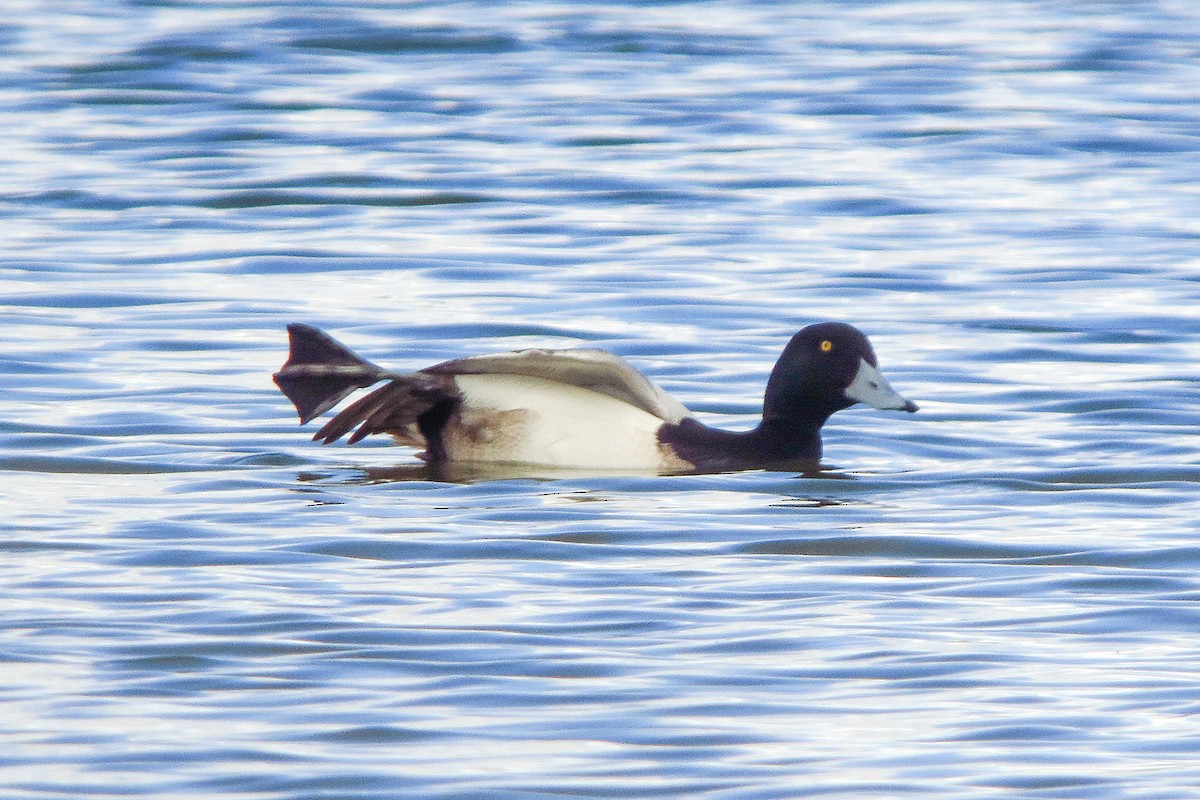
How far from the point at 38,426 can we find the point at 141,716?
400 cm

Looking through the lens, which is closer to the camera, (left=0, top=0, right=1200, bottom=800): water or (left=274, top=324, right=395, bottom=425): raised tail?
(left=0, top=0, right=1200, bottom=800): water

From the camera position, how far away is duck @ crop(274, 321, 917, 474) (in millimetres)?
8695

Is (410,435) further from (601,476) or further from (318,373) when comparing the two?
(601,476)

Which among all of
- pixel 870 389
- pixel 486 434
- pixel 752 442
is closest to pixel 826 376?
pixel 870 389

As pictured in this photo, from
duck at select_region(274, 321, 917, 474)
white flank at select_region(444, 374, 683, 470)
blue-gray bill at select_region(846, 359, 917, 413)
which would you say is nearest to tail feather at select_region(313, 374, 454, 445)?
duck at select_region(274, 321, 917, 474)

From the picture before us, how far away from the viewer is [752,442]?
29.1 feet

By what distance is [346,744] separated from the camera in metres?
5.29

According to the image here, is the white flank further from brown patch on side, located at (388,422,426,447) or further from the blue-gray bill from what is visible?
the blue-gray bill

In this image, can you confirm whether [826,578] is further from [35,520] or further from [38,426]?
[38,426]

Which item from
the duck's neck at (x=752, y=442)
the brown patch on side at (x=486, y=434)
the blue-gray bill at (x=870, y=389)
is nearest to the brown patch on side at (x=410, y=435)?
the brown patch on side at (x=486, y=434)

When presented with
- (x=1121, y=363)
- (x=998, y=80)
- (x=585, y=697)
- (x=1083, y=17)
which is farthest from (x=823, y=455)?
(x=1083, y=17)

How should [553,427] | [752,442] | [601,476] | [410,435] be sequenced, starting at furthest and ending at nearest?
[410,435], [752,442], [553,427], [601,476]

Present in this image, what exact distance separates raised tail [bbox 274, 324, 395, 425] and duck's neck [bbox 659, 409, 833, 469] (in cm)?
106

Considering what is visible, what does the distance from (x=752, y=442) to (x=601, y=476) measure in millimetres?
607
